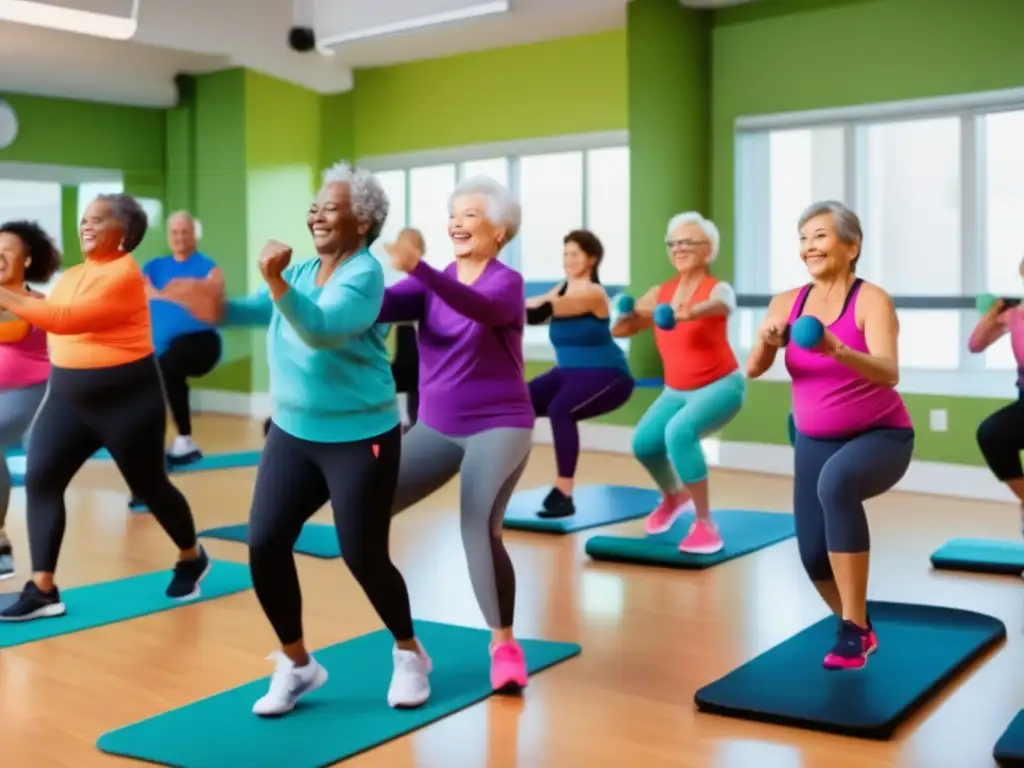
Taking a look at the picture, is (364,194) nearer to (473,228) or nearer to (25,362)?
(473,228)

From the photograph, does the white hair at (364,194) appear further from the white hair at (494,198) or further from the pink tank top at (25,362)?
the pink tank top at (25,362)

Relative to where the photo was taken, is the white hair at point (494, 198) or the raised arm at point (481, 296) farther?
the white hair at point (494, 198)

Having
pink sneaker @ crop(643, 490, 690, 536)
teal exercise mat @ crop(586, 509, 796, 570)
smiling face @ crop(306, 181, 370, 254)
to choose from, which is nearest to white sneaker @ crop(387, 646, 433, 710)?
smiling face @ crop(306, 181, 370, 254)

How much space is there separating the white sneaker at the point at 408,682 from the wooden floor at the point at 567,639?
0.33 ft

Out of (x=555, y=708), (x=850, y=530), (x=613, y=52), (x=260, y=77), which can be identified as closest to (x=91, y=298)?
(x=555, y=708)

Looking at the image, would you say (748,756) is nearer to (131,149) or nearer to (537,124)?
(537,124)

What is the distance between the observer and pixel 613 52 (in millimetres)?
8047

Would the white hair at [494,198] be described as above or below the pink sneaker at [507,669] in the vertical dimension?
above

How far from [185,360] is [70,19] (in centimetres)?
268

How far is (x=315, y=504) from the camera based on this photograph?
2693 millimetres

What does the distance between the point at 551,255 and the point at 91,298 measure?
553cm

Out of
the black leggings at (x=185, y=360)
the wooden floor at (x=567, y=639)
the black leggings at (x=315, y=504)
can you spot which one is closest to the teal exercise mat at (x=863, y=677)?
the wooden floor at (x=567, y=639)

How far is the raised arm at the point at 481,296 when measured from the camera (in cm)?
269

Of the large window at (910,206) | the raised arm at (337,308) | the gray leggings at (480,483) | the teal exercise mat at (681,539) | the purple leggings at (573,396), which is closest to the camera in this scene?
the raised arm at (337,308)
